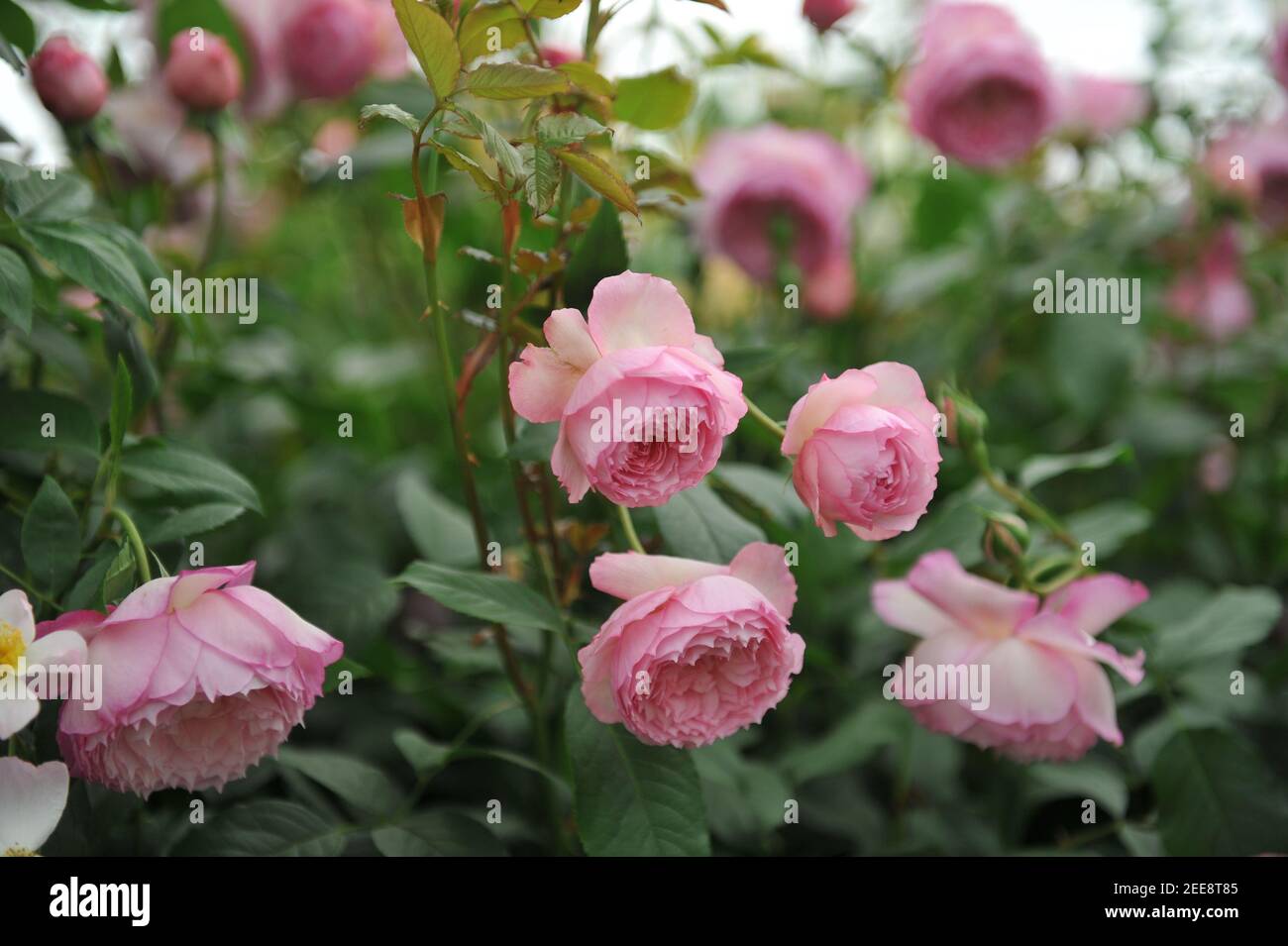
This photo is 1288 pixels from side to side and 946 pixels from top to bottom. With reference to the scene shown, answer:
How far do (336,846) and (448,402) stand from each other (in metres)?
0.24

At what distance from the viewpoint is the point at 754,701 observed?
0.45 m

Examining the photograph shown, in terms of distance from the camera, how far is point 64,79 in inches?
22.4

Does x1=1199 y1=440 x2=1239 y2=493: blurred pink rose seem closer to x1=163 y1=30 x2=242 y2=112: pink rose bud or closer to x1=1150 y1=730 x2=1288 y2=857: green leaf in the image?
x1=1150 y1=730 x2=1288 y2=857: green leaf

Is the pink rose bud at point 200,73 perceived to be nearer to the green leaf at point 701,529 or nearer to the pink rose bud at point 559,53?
the pink rose bud at point 559,53

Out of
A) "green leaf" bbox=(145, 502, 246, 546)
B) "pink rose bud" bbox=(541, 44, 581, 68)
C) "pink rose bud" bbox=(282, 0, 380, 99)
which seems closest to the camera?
"green leaf" bbox=(145, 502, 246, 546)

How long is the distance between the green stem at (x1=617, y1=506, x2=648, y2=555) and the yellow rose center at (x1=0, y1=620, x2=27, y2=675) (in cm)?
26

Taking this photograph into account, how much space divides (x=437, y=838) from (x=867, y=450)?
0.31 meters

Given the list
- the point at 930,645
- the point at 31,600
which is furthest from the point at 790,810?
the point at 31,600

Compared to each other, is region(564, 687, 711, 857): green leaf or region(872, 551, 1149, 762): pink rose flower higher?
region(872, 551, 1149, 762): pink rose flower

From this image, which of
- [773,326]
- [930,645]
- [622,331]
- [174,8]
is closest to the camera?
[622,331]

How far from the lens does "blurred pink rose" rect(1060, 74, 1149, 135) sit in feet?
3.18

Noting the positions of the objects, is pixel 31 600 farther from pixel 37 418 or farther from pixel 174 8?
pixel 174 8

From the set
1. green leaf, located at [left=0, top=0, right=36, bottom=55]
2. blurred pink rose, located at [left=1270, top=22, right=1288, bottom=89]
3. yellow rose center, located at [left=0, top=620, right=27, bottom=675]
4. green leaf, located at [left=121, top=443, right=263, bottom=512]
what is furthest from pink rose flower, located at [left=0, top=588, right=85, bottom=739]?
blurred pink rose, located at [left=1270, top=22, right=1288, bottom=89]
